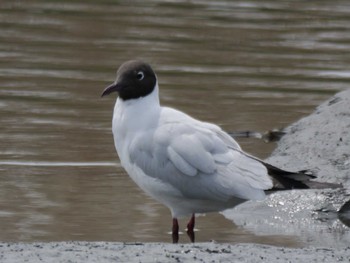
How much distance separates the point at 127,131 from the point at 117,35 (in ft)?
27.9

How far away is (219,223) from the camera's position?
9.14m

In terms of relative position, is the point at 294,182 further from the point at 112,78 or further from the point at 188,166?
the point at 112,78

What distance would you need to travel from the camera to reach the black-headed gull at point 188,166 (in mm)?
8281

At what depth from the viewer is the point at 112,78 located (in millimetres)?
14312

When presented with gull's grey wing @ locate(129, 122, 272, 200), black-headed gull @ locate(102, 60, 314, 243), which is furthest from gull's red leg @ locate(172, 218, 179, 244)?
gull's grey wing @ locate(129, 122, 272, 200)

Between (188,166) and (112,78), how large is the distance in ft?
20.1

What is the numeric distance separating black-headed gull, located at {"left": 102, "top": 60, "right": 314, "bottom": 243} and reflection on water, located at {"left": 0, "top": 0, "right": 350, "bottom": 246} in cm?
35

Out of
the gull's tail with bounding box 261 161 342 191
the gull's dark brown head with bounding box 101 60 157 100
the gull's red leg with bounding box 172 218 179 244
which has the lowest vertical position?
the gull's red leg with bounding box 172 218 179 244

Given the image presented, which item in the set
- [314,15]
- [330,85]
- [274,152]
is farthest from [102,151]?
[314,15]

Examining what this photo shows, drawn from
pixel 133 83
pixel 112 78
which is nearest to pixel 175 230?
pixel 133 83

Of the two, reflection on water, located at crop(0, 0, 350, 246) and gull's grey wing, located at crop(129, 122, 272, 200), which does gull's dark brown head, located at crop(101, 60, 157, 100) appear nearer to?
gull's grey wing, located at crop(129, 122, 272, 200)

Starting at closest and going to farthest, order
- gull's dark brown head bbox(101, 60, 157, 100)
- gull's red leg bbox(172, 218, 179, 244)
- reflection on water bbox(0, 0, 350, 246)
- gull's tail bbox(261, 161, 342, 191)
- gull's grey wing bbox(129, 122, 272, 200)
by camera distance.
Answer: gull's grey wing bbox(129, 122, 272, 200), gull's tail bbox(261, 161, 342, 191), gull's red leg bbox(172, 218, 179, 244), gull's dark brown head bbox(101, 60, 157, 100), reflection on water bbox(0, 0, 350, 246)

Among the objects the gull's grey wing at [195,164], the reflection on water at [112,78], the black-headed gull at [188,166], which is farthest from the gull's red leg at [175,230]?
the gull's grey wing at [195,164]

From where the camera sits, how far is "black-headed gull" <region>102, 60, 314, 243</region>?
828 centimetres
